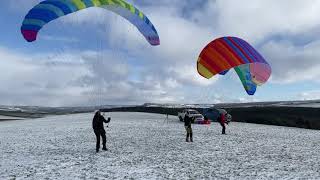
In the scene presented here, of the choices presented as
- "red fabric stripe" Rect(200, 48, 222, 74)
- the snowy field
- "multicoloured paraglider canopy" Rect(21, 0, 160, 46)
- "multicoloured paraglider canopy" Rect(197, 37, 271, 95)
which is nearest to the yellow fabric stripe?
"multicoloured paraglider canopy" Rect(21, 0, 160, 46)

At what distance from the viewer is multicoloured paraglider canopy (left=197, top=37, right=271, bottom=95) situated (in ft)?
110

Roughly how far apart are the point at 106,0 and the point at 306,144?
474 inches

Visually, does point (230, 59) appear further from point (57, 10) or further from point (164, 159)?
point (164, 159)

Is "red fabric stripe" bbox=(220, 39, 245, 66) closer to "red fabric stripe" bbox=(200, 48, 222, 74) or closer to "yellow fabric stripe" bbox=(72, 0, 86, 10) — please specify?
"red fabric stripe" bbox=(200, 48, 222, 74)

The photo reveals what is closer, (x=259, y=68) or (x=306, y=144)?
(x=306, y=144)

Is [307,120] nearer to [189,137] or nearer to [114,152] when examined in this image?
[189,137]

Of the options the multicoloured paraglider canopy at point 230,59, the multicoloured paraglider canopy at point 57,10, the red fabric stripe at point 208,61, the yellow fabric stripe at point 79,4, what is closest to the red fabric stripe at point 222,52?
the multicoloured paraglider canopy at point 230,59

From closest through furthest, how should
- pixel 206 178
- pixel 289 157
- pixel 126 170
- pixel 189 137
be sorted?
pixel 206 178 → pixel 126 170 → pixel 289 157 → pixel 189 137

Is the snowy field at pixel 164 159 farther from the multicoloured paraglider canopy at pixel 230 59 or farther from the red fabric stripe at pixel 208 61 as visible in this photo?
the red fabric stripe at pixel 208 61

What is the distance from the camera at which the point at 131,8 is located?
2158 centimetres

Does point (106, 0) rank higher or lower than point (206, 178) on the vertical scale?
higher

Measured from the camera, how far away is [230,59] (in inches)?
1326

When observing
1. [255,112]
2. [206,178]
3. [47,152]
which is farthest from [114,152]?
[255,112]

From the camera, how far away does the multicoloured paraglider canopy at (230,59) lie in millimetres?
33406
